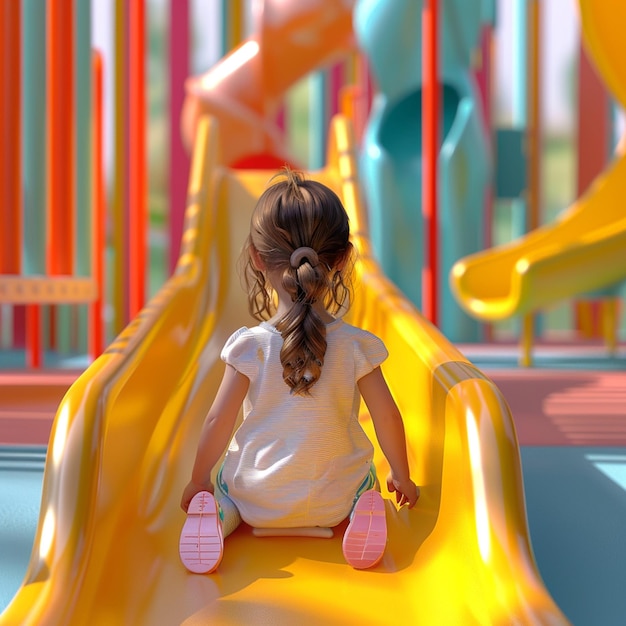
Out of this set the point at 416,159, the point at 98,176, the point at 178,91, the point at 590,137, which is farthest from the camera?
the point at 178,91

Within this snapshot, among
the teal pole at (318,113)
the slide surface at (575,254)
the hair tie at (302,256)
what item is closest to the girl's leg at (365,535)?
the hair tie at (302,256)

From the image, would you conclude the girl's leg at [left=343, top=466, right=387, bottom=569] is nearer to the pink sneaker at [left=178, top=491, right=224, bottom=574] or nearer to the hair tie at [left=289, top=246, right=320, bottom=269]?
the pink sneaker at [left=178, top=491, right=224, bottom=574]

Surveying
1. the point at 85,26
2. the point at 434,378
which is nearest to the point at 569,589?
the point at 434,378

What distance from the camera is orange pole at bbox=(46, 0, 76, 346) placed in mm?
3689

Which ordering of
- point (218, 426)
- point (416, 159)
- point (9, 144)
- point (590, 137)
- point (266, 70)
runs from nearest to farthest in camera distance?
point (218, 426) < point (9, 144) < point (266, 70) < point (416, 159) < point (590, 137)

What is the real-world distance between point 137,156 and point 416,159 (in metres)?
3.00

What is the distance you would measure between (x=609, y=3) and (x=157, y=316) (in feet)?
13.4

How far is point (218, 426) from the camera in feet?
5.23

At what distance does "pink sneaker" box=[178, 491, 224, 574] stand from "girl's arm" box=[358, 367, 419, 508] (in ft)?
1.23

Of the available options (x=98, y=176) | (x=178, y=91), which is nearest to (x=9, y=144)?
(x=98, y=176)

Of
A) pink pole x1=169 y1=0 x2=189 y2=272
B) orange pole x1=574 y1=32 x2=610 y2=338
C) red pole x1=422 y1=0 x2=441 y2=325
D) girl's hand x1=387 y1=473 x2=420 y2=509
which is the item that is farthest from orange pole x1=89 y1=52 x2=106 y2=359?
orange pole x1=574 y1=32 x2=610 y2=338

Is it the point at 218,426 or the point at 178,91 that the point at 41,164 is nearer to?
the point at 218,426

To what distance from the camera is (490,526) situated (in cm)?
136

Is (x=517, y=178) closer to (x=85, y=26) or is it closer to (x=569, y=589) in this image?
(x=85, y=26)
